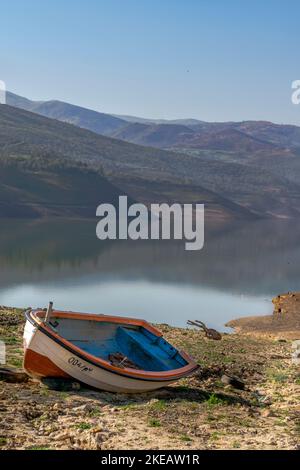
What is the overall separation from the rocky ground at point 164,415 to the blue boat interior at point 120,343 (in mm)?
636

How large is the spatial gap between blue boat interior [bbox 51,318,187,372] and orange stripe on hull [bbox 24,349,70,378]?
1.53 m

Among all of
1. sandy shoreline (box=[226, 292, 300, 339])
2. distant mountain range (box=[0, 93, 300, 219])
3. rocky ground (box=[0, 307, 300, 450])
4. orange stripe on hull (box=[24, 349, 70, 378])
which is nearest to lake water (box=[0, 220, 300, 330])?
sandy shoreline (box=[226, 292, 300, 339])

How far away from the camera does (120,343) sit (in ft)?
44.6

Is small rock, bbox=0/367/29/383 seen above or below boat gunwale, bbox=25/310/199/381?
below

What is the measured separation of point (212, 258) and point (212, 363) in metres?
50.9

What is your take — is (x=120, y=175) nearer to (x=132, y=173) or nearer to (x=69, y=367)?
(x=132, y=173)

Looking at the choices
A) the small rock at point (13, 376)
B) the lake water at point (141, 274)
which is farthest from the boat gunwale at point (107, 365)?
the lake water at point (141, 274)

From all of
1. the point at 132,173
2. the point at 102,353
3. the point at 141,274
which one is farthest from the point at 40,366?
the point at 132,173

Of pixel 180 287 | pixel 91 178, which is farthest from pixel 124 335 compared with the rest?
pixel 91 178

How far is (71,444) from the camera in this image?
8.16 meters

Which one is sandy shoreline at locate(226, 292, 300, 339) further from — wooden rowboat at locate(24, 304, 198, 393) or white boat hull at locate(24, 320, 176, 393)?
white boat hull at locate(24, 320, 176, 393)

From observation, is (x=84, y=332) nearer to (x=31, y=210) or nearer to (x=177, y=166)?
(x=31, y=210)

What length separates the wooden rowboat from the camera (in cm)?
1112

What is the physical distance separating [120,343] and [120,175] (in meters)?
118
